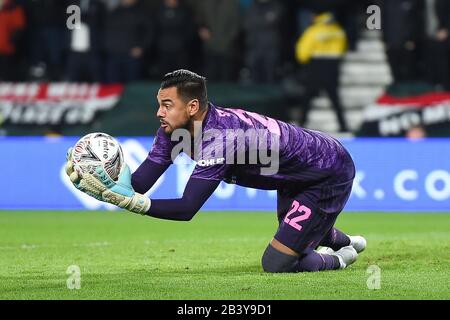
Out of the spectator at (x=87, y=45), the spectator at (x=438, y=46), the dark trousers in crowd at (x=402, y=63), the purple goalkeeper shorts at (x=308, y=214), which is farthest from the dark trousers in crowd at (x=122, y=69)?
the purple goalkeeper shorts at (x=308, y=214)

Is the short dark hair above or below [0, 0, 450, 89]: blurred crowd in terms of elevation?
above

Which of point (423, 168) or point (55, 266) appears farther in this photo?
point (423, 168)

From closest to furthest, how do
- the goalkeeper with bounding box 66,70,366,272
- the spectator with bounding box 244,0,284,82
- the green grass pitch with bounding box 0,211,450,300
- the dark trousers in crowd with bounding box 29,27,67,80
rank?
1. the green grass pitch with bounding box 0,211,450,300
2. the goalkeeper with bounding box 66,70,366,272
3. the spectator with bounding box 244,0,284,82
4. the dark trousers in crowd with bounding box 29,27,67,80

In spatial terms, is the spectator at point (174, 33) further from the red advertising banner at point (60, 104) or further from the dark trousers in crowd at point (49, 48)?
the dark trousers in crowd at point (49, 48)

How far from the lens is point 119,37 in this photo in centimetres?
2053

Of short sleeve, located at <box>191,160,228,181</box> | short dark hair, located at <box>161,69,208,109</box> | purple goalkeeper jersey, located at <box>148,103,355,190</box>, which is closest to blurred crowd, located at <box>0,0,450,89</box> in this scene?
purple goalkeeper jersey, located at <box>148,103,355,190</box>

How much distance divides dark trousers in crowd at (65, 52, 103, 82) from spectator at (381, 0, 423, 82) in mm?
5271

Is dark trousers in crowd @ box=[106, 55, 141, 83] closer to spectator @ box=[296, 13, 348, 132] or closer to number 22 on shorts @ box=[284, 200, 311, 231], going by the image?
spectator @ box=[296, 13, 348, 132]

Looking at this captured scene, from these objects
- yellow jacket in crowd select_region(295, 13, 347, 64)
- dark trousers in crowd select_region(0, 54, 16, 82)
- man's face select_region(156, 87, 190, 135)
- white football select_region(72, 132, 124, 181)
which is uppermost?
man's face select_region(156, 87, 190, 135)

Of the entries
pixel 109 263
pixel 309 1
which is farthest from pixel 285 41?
pixel 109 263

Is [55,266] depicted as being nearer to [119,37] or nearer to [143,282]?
[143,282]

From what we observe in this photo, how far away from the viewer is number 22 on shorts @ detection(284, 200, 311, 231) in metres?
10.0

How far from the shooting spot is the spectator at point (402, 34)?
1958 centimetres
